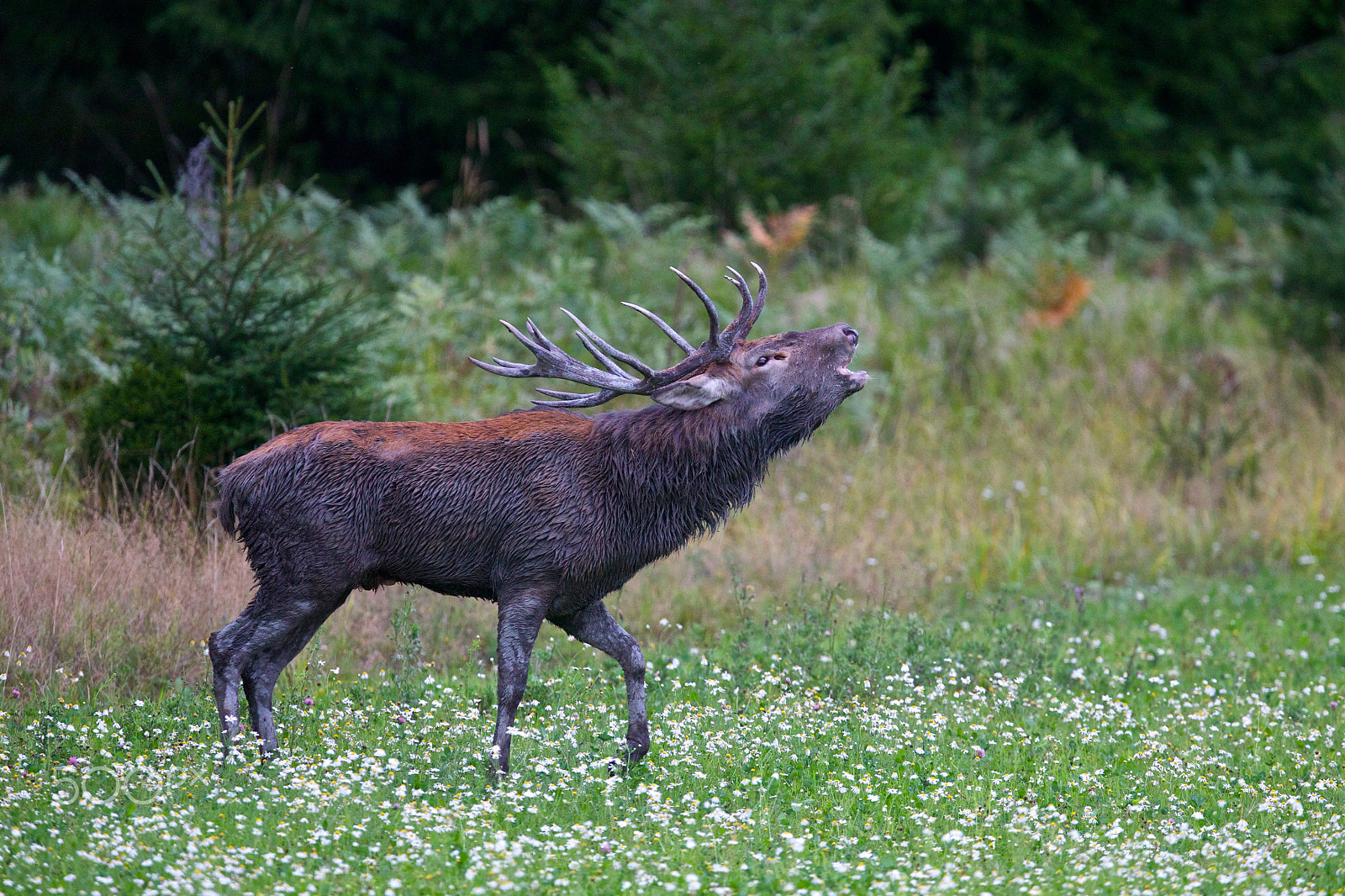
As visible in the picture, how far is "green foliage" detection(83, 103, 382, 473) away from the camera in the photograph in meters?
8.34

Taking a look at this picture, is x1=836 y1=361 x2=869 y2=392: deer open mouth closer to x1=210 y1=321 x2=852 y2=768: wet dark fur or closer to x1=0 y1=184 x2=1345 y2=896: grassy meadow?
x1=210 y1=321 x2=852 y2=768: wet dark fur

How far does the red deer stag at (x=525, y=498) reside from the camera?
18.8 feet

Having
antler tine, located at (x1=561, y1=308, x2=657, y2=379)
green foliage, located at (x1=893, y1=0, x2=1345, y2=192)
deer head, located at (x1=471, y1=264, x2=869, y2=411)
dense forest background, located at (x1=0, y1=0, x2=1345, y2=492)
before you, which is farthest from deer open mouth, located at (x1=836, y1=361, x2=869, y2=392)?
green foliage, located at (x1=893, y1=0, x2=1345, y2=192)

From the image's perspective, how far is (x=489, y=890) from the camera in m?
4.60

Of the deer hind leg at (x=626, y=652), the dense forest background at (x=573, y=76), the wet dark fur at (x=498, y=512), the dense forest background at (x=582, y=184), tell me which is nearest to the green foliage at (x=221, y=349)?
the dense forest background at (x=582, y=184)

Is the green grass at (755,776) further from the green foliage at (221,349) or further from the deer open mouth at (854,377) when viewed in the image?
the green foliage at (221,349)

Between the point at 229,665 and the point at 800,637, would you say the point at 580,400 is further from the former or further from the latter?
the point at 800,637

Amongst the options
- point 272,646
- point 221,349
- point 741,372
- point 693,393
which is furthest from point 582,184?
point 272,646

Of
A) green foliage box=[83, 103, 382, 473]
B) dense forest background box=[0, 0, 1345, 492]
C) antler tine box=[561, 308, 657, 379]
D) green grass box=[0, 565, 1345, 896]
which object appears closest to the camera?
green grass box=[0, 565, 1345, 896]

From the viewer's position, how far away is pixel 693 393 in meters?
5.97

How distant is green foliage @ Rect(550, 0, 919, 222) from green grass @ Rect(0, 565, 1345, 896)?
24.6 ft

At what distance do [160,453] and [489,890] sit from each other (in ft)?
15.8

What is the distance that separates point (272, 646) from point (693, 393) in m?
2.09

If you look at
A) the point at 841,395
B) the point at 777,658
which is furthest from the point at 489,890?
the point at 777,658
